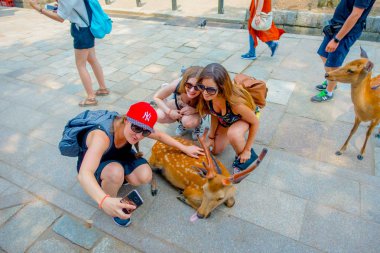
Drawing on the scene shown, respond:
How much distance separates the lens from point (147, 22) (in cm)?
865

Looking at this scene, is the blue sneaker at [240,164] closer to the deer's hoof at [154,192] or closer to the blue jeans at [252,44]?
the deer's hoof at [154,192]

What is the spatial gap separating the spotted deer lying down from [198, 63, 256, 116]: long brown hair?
47cm

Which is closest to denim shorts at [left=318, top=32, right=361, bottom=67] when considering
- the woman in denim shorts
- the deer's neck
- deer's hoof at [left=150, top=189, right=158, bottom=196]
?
the deer's neck

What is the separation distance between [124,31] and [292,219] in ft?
22.7

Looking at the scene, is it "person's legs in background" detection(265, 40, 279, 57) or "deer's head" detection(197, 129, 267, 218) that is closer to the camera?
"deer's head" detection(197, 129, 267, 218)

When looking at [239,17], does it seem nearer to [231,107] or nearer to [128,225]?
[231,107]

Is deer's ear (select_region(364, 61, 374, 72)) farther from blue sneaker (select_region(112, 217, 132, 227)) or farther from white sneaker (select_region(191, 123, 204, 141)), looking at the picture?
blue sneaker (select_region(112, 217, 132, 227))

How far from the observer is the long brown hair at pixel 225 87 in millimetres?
2463

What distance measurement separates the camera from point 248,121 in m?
2.85

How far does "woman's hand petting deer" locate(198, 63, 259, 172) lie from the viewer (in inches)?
98.0

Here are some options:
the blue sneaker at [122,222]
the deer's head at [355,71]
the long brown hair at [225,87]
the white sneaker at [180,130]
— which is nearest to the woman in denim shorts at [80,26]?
the white sneaker at [180,130]

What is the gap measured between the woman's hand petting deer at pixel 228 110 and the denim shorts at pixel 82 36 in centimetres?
210

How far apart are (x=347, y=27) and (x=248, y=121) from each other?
6.29 feet

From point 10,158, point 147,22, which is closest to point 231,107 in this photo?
point 10,158
